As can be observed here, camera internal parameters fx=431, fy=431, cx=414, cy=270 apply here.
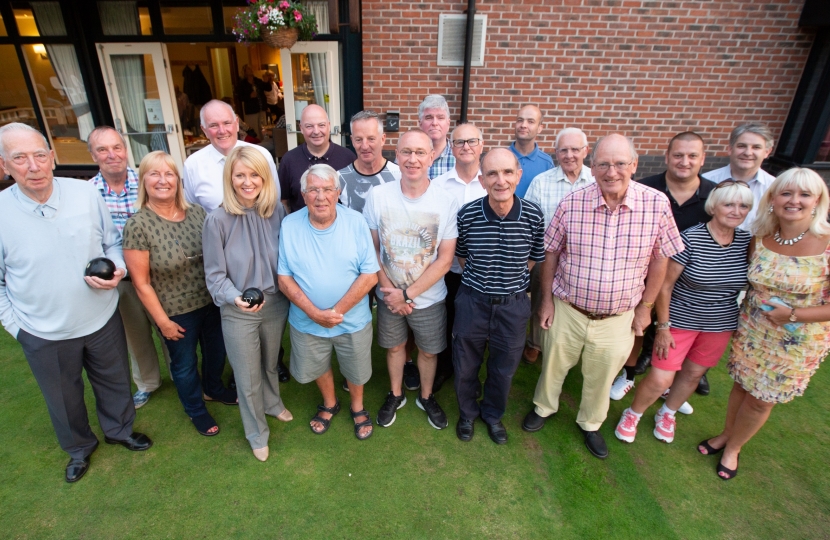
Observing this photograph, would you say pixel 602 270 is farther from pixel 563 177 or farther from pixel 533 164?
pixel 533 164

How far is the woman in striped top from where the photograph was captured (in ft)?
7.75

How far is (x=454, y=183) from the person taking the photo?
303 cm

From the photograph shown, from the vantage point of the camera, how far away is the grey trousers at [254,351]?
2.42m

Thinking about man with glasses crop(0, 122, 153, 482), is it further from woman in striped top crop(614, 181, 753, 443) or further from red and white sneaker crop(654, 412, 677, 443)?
red and white sneaker crop(654, 412, 677, 443)

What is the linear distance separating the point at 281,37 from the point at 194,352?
3602 mm

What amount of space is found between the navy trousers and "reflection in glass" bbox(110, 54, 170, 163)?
222 inches

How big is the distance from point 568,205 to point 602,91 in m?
3.66

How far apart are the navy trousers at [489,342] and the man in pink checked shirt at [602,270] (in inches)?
10.3

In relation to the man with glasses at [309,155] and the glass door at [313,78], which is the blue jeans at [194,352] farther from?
the glass door at [313,78]

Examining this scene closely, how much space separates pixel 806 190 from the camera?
6.78ft

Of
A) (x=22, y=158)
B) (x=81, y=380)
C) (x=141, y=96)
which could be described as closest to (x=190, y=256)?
(x=22, y=158)

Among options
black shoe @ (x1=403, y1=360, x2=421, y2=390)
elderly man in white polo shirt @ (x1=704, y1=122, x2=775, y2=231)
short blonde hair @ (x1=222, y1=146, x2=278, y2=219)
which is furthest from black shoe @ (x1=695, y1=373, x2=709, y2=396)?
short blonde hair @ (x1=222, y1=146, x2=278, y2=219)

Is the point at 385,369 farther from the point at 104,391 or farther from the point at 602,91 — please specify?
the point at 602,91

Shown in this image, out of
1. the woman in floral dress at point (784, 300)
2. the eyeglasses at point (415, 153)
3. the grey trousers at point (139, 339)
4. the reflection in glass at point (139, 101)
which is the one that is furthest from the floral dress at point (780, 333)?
the reflection in glass at point (139, 101)
